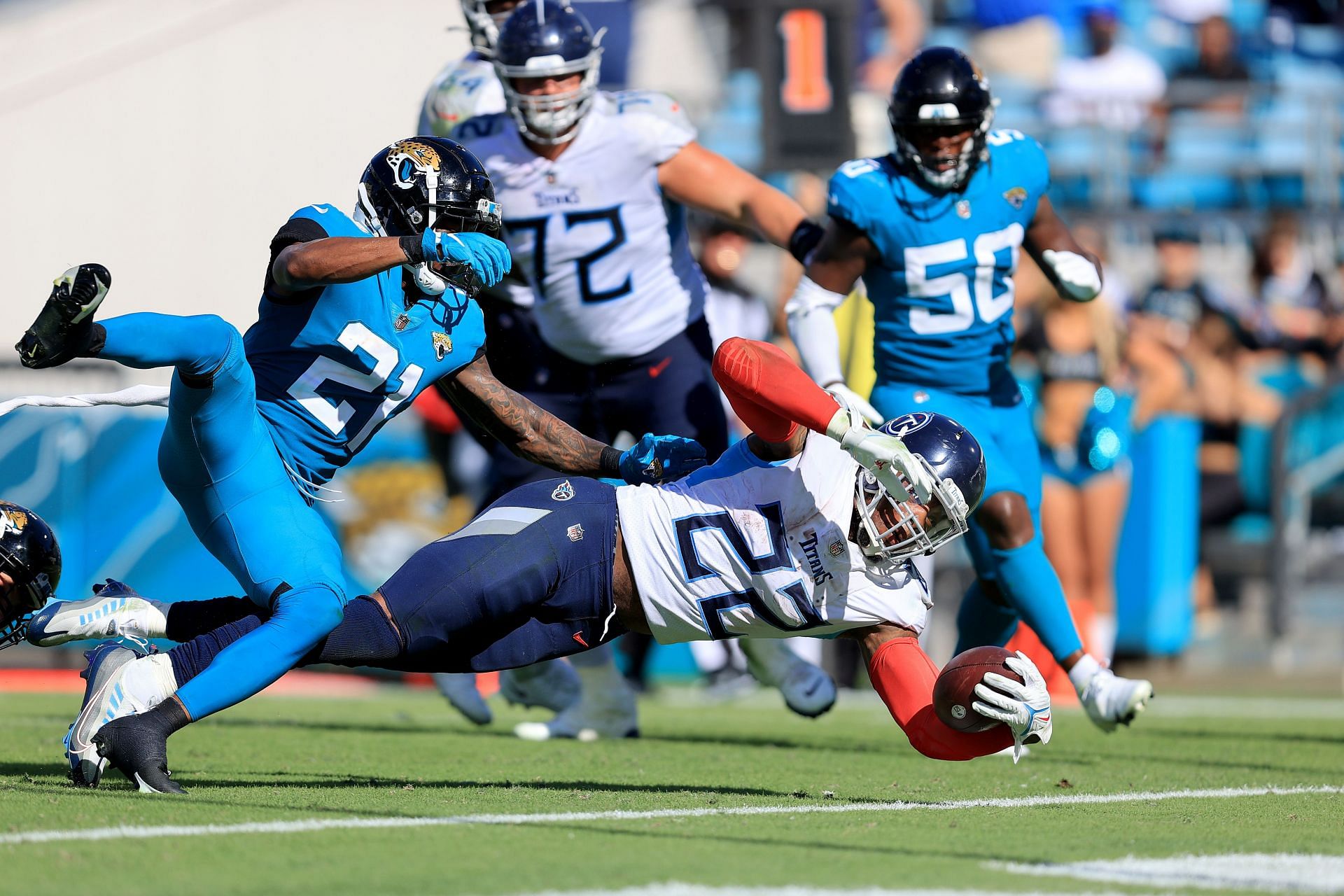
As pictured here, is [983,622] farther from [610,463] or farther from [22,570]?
[22,570]

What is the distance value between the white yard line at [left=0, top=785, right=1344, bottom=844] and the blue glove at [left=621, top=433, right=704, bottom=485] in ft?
2.92

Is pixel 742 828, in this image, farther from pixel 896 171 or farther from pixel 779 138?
pixel 779 138

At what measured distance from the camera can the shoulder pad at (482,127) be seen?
19.9 feet

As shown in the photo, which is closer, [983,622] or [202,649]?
[202,649]

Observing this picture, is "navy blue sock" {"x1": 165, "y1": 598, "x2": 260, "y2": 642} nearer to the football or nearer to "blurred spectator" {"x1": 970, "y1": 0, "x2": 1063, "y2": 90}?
the football

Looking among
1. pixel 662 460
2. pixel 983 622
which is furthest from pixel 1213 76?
pixel 662 460

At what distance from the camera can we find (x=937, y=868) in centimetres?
312

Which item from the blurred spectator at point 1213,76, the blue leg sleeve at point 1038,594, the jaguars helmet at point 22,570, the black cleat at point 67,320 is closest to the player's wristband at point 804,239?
the blue leg sleeve at point 1038,594

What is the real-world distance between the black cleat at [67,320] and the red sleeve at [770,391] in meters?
1.38

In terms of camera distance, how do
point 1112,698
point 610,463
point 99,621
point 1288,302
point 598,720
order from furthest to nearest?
point 1288,302, point 598,720, point 1112,698, point 610,463, point 99,621

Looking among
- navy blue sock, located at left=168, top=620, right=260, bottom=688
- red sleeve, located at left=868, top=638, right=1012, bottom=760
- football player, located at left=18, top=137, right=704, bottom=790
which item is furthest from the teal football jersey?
red sleeve, located at left=868, top=638, right=1012, bottom=760

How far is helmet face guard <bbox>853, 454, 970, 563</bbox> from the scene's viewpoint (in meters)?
4.05

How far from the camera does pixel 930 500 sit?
13.1 ft

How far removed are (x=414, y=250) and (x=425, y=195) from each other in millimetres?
487
